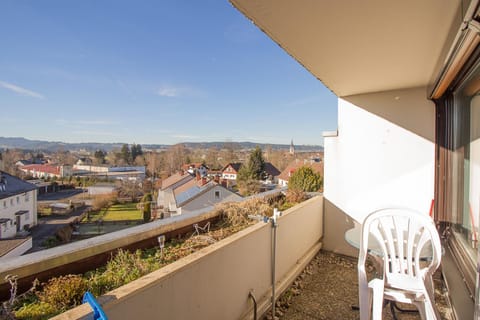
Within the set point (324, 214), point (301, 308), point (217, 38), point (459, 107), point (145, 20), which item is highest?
point (217, 38)

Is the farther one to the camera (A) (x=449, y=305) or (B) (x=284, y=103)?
(B) (x=284, y=103)

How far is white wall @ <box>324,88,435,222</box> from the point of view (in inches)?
130

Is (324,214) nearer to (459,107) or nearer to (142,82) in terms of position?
(459,107)

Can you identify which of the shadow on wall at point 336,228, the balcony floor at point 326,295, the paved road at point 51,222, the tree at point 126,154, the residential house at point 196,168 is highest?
the tree at point 126,154

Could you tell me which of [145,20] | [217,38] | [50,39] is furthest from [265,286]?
[217,38]

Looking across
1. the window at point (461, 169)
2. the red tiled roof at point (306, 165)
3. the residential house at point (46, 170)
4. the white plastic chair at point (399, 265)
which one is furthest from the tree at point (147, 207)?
the red tiled roof at point (306, 165)

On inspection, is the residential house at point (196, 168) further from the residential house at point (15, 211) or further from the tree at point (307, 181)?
the residential house at point (15, 211)

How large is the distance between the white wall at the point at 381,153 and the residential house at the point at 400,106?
0.01 meters

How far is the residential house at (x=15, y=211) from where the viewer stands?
55.9 inches

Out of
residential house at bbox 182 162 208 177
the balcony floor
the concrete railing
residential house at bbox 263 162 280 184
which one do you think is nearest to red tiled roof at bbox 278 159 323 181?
residential house at bbox 263 162 280 184

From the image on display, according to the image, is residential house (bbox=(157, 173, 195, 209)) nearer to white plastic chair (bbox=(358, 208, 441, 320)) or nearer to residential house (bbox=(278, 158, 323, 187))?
residential house (bbox=(278, 158, 323, 187))

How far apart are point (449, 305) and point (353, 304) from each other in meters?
0.98

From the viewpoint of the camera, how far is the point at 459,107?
2691 millimetres

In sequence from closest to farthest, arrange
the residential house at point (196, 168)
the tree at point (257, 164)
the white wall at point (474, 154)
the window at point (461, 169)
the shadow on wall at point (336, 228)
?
the window at point (461, 169)
the white wall at point (474, 154)
the shadow on wall at point (336, 228)
the residential house at point (196, 168)
the tree at point (257, 164)
